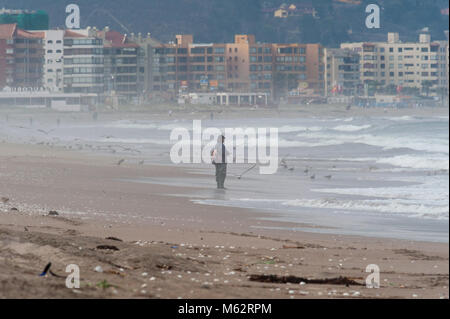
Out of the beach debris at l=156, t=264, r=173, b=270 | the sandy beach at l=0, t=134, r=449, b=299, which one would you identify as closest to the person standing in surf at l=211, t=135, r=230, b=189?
the sandy beach at l=0, t=134, r=449, b=299

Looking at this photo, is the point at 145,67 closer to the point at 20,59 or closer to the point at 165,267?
the point at 20,59

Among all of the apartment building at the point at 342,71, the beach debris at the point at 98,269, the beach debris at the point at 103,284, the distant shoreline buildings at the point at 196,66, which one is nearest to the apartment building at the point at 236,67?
the distant shoreline buildings at the point at 196,66

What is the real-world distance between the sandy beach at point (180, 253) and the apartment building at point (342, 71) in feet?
473

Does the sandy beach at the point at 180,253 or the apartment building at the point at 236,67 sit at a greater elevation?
the apartment building at the point at 236,67

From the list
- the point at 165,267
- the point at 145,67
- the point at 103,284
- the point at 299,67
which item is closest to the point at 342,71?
the point at 299,67

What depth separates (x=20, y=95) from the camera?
112m

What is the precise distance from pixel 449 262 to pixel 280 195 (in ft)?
31.5

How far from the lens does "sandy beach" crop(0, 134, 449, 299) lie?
6.93 metres

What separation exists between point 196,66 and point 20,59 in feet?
116

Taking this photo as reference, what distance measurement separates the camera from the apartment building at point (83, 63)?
407 feet

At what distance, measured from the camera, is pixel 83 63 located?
5032 inches

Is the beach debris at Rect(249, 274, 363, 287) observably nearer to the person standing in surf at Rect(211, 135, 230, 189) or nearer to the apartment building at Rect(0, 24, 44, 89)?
the person standing in surf at Rect(211, 135, 230, 189)

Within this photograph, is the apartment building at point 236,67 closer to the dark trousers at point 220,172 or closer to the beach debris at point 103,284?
the dark trousers at point 220,172

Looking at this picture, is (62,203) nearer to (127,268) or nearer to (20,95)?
(127,268)
